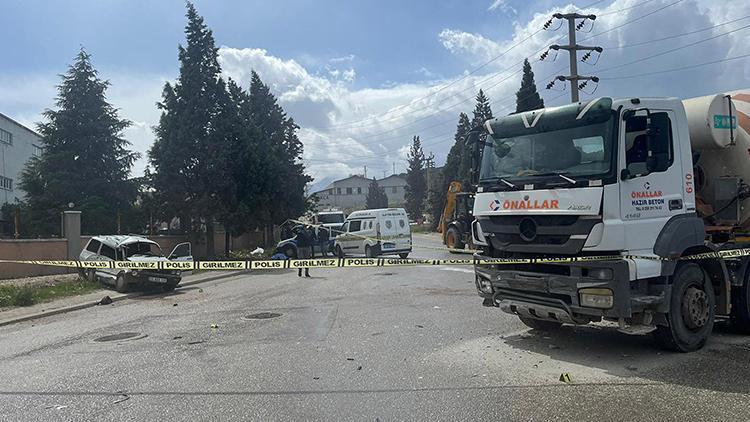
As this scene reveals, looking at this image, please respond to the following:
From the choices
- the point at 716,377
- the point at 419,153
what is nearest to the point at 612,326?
the point at 716,377

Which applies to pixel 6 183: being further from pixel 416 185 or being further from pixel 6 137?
pixel 416 185

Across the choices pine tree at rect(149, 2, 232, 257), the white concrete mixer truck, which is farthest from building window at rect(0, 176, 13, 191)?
the white concrete mixer truck

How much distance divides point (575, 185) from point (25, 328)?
10.3m

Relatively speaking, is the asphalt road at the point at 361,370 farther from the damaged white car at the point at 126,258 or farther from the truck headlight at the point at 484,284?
the damaged white car at the point at 126,258

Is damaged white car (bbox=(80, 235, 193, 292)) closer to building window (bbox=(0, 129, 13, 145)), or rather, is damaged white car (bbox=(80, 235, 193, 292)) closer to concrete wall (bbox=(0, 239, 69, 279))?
concrete wall (bbox=(0, 239, 69, 279))

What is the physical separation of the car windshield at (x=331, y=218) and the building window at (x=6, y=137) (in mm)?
26086

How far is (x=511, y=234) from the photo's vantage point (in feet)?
23.4

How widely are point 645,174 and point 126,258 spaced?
546 inches

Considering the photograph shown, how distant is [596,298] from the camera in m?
6.31

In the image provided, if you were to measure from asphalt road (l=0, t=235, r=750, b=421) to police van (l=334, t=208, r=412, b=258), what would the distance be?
14.2m

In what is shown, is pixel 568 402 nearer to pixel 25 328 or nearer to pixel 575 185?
pixel 575 185

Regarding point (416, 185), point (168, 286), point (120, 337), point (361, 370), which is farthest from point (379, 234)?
point (416, 185)

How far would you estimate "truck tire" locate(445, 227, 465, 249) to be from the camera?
1040 inches

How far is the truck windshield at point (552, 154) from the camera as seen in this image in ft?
21.3
